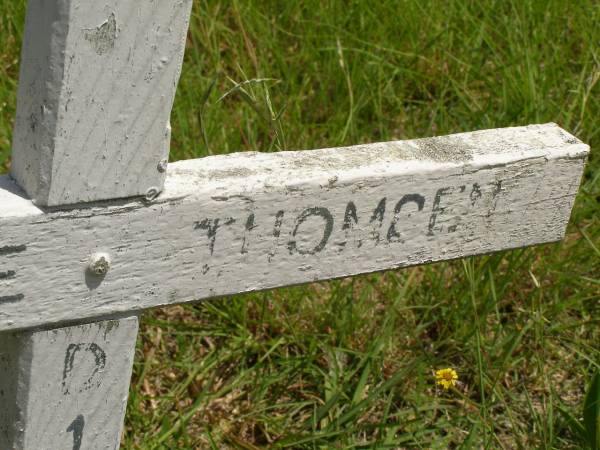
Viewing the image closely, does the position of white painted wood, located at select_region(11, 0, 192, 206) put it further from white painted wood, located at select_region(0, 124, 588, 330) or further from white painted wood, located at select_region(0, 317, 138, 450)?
white painted wood, located at select_region(0, 317, 138, 450)

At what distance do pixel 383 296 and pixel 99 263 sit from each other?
1056 millimetres

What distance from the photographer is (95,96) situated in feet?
3.30

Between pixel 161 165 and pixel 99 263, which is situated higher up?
pixel 161 165

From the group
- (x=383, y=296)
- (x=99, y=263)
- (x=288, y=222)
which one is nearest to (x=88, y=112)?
(x=99, y=263)

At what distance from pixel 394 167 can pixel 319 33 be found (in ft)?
4.31

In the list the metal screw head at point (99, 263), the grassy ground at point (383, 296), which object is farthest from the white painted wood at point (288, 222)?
the grassy ground at point (383, 296)

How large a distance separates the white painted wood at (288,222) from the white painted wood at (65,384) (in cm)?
6

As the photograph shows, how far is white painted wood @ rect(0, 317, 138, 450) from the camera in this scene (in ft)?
3.94

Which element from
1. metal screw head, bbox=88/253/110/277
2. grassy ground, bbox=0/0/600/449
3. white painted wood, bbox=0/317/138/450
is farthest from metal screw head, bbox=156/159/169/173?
grassy ground, bbox=0/0/600/449

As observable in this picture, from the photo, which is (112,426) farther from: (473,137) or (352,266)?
(473,137)

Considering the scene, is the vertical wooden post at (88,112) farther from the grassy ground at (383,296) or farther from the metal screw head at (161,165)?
the grassy ground at (383,296)

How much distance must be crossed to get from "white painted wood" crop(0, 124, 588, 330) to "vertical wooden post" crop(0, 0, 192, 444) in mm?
32

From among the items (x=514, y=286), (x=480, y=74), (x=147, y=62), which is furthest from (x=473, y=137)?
(x=480, y=74)

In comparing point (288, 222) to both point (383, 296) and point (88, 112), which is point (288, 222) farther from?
point (383, 296)
